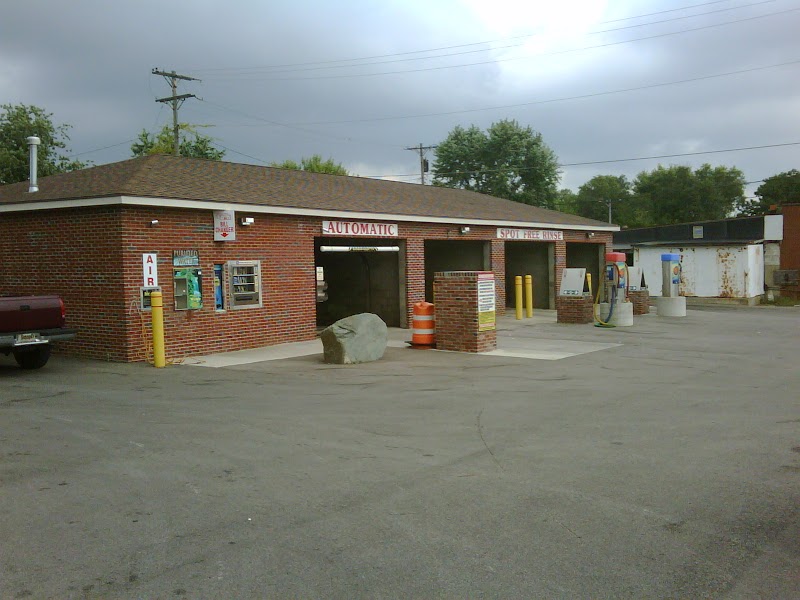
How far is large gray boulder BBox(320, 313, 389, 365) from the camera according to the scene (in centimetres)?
1445

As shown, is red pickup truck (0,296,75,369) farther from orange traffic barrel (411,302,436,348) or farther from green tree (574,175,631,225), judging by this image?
green tree (574,175,631,225)

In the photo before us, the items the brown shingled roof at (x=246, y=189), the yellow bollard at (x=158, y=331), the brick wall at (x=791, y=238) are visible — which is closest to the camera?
the yellow bollard at (x=158, y=331)

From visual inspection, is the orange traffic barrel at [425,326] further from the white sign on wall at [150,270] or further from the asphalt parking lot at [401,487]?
the white sign on wall at [150,270]

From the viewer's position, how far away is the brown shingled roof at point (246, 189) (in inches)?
630

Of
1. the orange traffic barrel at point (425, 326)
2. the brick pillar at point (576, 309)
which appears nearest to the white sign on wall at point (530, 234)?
the brick pillar at point (576, 309)

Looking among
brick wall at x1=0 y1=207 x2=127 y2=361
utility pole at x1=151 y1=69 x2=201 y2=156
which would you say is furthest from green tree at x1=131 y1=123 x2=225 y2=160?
brick wall at x1=0 y1=207 x2=127 y2=361

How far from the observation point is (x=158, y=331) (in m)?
14.2

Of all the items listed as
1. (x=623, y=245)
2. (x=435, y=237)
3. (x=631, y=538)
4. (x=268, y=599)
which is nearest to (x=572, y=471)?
(x=631, y=538)

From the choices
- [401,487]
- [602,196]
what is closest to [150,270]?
[401,487]

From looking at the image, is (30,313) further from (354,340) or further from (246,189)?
(246,189)

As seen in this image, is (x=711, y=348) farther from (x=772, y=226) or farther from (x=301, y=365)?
(x=772, y=226)

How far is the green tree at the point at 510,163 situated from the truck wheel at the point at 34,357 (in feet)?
157

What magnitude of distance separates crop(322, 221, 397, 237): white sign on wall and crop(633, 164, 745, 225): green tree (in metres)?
66.3

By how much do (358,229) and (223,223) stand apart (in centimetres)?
469
